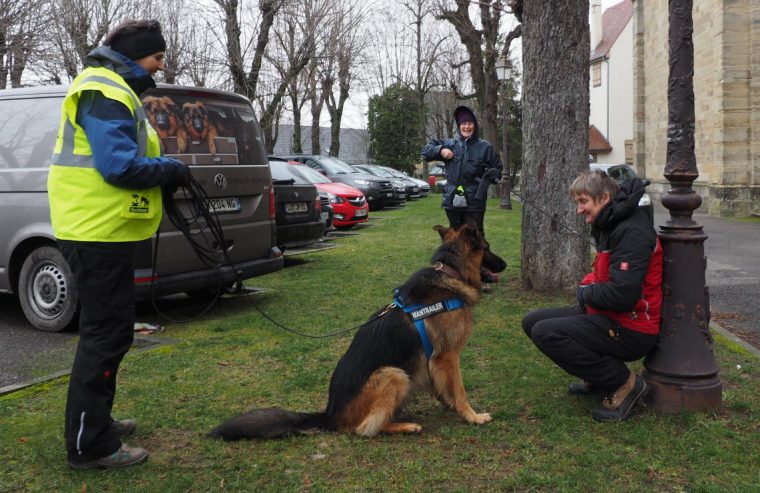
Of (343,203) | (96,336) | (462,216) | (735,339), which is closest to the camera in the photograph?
(96,336)

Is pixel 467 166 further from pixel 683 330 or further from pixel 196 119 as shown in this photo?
pixel 683 330

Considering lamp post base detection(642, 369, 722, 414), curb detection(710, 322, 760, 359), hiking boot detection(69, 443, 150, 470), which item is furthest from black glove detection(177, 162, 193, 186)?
curb detection(710, 322, 760, 359)

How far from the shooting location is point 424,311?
3848 mm

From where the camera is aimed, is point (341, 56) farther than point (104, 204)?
Yes

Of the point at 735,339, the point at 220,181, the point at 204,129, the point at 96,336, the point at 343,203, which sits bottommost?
the point at 735,339

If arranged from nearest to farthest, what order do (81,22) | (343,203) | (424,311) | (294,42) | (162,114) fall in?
1. (424,311)
2. (162,114)
3. (343,203)
4. (81,22)
5. (294,42)

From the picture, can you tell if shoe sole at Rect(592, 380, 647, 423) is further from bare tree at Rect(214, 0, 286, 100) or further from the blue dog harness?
bare tree at Rect(214, 0, 286, 100)

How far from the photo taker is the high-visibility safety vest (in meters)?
3.16

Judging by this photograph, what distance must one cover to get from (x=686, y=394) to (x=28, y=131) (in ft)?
20.5

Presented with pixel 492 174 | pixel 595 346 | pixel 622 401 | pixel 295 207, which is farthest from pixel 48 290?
pixel 622 401

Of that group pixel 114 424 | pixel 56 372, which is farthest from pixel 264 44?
pixel 114 424

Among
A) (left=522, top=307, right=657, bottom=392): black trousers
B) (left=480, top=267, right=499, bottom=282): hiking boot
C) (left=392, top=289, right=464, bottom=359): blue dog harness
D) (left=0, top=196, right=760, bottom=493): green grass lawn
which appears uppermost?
(left=480, top=267, right=499, bottom=282): hiking boot

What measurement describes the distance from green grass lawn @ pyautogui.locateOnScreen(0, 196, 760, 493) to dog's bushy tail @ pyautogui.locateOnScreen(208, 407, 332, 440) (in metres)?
0.06

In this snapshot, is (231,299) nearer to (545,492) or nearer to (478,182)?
(478,182)
